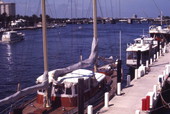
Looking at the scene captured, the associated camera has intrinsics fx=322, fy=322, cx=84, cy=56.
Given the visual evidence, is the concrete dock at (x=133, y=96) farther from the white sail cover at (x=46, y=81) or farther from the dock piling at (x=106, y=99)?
the white sail cover at (x=46, y=81)

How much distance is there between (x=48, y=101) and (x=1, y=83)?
967 inches

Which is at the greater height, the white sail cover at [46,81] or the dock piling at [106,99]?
the white sail cover at [46,81]

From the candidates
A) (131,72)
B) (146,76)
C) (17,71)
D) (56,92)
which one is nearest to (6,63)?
(17,71)

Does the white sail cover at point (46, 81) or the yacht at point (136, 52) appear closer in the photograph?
the white sail cover at point (46, 81)

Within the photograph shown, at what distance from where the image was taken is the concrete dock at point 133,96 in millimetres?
20831

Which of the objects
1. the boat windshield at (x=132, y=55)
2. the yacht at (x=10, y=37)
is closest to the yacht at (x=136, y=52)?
the boat windshield at (x=132, y=55)

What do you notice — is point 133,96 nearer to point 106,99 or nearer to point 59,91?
point 106,99

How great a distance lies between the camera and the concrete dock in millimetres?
20831

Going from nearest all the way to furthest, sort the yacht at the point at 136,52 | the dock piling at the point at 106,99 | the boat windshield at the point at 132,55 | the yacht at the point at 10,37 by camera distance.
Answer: the dock piling at the point at 106,99, the yacht at the point at 136,52, the boat windshield at the point at 132,55, the yacht at the point at 10,37

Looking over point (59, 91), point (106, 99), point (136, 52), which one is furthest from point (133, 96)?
point (136, 52)

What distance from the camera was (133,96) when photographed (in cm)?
2431

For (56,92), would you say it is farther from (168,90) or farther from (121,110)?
(168,90)

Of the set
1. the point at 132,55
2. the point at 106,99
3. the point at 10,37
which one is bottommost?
the point at 106,99

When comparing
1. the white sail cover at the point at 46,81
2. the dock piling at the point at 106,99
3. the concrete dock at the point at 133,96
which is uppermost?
the white sail cover at the point at 46,81
